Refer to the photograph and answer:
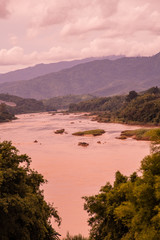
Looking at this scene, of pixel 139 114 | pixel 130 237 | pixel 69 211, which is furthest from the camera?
pixel 139 114

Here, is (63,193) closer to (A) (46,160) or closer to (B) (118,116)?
(A) (46,160)

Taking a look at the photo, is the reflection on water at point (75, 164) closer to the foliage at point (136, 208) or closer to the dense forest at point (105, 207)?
the foliage at point (136, 208)

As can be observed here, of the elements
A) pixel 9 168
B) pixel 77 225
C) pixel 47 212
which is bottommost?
pixel 77 225

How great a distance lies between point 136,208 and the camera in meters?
18.9

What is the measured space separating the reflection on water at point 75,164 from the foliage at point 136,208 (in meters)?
8.23

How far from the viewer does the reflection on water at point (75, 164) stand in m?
38.4

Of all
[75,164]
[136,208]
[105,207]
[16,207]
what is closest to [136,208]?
[136,208]

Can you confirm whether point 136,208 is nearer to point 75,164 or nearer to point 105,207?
point 105,207

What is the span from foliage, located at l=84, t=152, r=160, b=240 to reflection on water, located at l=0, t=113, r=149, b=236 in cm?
823

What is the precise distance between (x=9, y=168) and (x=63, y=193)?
76.0ft

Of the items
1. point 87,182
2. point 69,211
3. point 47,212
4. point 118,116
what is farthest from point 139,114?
point 47,212

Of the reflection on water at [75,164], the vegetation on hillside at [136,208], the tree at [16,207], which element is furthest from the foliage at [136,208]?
the reflection on water at [75,164]

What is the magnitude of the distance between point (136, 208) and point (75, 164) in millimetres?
43188

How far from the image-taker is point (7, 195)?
20141 mm
